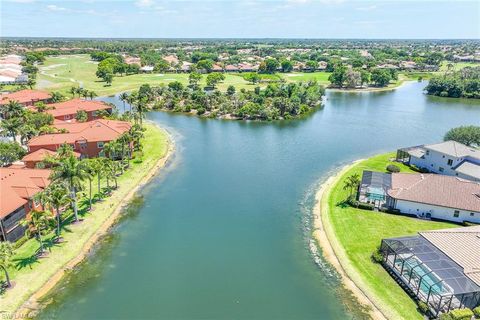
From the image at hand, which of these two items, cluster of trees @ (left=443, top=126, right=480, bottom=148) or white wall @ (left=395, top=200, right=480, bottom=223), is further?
cluster of trees @ (left=443, top=126, right=480, bottom=148)

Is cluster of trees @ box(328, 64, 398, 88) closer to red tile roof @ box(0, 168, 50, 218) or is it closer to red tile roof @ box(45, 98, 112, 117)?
red tile roof @ box(45, 98, 112, 117)

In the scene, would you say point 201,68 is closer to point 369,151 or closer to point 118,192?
point 369,151

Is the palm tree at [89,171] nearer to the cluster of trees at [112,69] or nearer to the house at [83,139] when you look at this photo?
the house at [83,139]

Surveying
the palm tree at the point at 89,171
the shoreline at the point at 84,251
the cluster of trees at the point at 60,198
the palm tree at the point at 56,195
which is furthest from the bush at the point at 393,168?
the palm tree at the point at 56,195

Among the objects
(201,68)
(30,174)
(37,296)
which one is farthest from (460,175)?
(201,68)

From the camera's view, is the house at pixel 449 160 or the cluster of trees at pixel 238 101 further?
the cluster of trees at pixel 238 101

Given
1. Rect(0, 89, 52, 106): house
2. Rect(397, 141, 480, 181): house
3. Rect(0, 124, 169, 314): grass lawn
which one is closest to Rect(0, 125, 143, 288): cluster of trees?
Rect(0, 124, 169, 314): grass lawn
